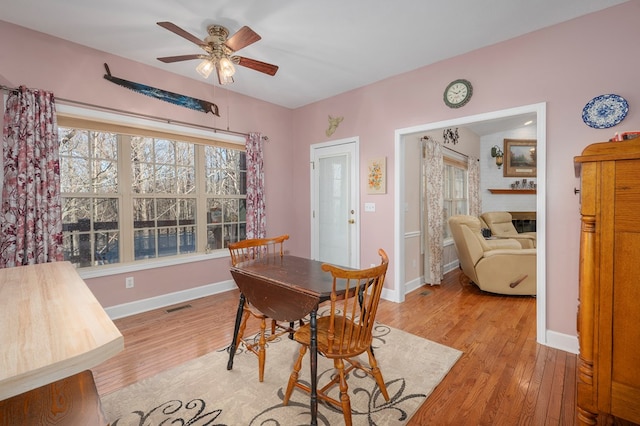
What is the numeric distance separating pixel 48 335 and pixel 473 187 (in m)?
6.56

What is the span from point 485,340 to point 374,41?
2867 millimetres

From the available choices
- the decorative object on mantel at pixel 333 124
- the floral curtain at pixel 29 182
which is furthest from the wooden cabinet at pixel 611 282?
the floral curtain at pixel 29 182

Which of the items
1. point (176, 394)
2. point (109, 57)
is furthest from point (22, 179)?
point (176, 394)

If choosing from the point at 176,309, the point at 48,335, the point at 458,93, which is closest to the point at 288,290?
the point at 48,335

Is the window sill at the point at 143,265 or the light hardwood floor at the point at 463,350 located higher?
the window sill at the point at 143,265

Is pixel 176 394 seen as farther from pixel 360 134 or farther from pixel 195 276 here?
pixel 360 134

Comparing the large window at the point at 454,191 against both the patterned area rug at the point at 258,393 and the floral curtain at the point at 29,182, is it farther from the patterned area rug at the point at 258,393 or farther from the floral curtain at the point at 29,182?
the floral curtain at the point at 29,182

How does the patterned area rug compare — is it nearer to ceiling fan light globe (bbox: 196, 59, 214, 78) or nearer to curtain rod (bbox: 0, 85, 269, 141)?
ceiling fan light globe (bbox: 196, 59, 214, 78)

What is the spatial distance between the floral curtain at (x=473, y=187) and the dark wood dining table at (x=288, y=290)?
490 cm

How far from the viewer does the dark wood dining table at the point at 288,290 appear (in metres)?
1.54

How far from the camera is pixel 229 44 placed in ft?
7.29

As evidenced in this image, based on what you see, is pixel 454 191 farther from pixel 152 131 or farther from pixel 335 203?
pixel 152 131

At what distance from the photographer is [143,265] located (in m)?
3.22

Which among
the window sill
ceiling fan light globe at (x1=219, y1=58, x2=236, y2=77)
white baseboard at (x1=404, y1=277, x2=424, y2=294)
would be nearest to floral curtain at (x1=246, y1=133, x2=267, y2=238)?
the window sill
